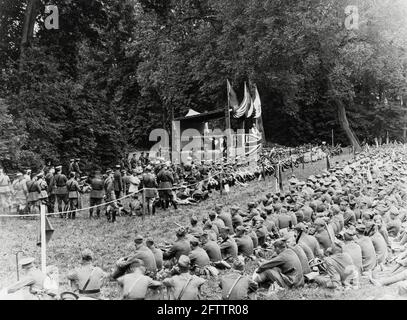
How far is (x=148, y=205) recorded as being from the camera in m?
16.9

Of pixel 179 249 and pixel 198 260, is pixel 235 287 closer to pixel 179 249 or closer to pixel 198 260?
pixel 198 260

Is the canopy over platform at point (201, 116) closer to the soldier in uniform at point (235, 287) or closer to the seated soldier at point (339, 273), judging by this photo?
the seated soldier at point (339, 273)

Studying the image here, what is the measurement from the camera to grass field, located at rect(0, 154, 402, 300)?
9.54 meters

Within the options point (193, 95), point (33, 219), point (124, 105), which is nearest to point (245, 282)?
point (33, 219)

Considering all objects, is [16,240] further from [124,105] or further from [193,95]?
[124,105]

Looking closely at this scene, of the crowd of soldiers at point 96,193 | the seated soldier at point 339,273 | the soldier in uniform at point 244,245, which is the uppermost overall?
the crowd of soldiers at point 96,193

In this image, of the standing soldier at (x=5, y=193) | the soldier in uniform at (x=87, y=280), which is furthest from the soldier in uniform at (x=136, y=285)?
the standing soldier at (x=5, y=193)

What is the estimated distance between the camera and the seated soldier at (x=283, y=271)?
376 inches

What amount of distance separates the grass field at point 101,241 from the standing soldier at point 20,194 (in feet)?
3.18

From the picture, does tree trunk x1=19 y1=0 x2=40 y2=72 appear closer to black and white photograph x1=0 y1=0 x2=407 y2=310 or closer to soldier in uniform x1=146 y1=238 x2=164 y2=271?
black and white photograph x1=0 y1=0 x2=407 y2=310

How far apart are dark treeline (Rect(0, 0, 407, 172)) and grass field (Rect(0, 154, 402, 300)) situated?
6958mm

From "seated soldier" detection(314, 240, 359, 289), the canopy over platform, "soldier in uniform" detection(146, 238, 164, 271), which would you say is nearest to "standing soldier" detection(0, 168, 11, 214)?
"soldier in uniform" detection(146, 238, 164, 271)

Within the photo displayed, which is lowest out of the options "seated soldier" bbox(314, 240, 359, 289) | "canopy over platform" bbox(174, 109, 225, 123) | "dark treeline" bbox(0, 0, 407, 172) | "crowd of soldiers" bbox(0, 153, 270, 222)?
"seated soldier" bbox(314, 240, 359, 289)

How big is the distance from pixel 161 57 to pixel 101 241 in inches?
1002
